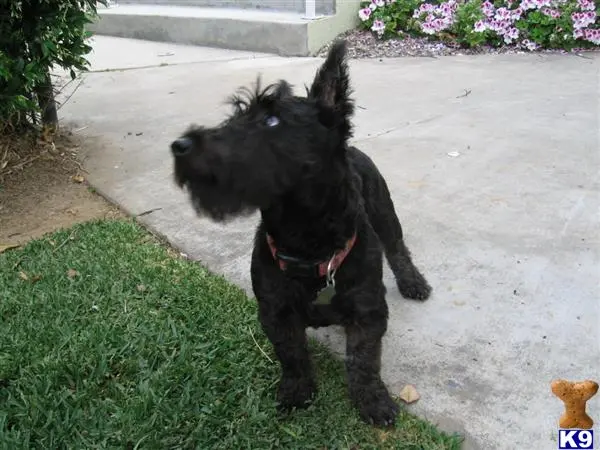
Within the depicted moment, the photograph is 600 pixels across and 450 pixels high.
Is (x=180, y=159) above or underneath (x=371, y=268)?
above

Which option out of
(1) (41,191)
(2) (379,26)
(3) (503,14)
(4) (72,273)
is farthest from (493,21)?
(4) (72,273)

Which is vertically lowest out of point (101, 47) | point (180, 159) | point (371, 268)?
point (101, 47)

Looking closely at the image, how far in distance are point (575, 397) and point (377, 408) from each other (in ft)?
3.05

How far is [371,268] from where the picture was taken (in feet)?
8.47

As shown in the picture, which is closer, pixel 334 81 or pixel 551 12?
pixel 334 81

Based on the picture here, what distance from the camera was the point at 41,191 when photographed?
4.96 m

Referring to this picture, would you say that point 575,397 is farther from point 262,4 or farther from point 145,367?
point 262,4

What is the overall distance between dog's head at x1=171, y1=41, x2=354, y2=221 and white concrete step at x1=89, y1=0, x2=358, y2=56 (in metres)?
7.41

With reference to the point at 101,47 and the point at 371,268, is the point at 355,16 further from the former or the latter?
the point at 371,268

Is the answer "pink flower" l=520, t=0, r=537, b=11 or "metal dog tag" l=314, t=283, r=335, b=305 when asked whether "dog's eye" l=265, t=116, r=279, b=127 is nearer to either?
"metal dog tag" l=314, t=283, r=335, b=305

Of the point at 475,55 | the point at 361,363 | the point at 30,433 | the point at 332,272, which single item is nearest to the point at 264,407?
the point at 361,363

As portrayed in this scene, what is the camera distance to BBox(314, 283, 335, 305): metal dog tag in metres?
2.48

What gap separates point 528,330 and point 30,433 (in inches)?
94.3

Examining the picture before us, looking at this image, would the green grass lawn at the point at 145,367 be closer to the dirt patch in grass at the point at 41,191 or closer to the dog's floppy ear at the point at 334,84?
the dirt patch in grass at the point at 41,191
